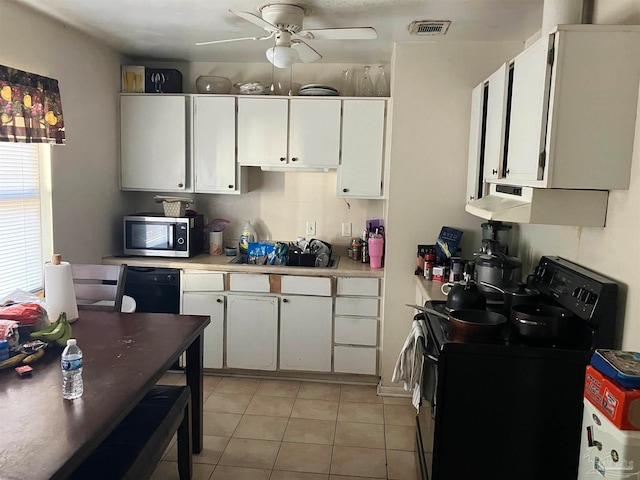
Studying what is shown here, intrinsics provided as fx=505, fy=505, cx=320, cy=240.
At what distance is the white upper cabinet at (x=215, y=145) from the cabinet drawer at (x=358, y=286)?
108 centimetres

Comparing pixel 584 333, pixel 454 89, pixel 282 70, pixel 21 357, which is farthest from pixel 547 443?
pixel 282 70

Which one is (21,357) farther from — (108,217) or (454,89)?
(454,89)

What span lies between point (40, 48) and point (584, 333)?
3.20m

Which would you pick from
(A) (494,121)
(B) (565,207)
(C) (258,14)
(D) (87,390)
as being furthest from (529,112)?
(D) (87,390)

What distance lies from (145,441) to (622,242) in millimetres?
1919

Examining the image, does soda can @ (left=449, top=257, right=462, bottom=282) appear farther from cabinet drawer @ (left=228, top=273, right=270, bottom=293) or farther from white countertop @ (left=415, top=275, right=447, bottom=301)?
cabinet drawer @ (left=228, top=273, right=270, bottom=293)

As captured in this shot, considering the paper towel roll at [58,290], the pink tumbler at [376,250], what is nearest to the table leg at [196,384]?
the paper towel roll at [58,290]

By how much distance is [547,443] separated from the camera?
189cm

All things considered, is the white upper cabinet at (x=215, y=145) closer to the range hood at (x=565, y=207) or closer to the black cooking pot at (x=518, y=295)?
the black cooking pot at (x=518, y=295)

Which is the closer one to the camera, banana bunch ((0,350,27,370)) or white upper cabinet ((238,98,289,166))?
banana bunch ((0,350,27,370))

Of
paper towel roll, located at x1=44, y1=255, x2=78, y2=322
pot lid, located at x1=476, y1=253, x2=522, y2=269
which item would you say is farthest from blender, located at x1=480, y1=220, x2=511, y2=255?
paper towel roll, located at x1=44, y1=255, x2=78, y2=322

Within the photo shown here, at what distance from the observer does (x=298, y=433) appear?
305 centimetres

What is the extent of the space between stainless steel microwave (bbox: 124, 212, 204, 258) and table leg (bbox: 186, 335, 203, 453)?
4.23 feet

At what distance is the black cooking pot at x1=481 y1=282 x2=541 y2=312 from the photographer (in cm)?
222
